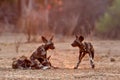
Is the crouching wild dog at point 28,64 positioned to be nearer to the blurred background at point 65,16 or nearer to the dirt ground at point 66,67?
the dirt ground at point 66,67

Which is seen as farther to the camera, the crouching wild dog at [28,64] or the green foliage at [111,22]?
the green foliage at [111,22]

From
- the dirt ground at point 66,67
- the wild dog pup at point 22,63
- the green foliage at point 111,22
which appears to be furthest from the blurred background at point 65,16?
the wild dog pup at point 22,63

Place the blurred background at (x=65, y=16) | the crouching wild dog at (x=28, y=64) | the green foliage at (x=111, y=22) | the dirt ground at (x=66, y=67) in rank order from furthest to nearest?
the green foliage at (x=111, y=22), the blurred background at (x=65, y=16), the crouching wild dog at (x=28, y=64), the dirt ground at (x=66, y=67)

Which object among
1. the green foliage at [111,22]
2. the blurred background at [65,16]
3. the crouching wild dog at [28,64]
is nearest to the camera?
the crouching wild dog at [28,64]

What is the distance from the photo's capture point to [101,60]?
14297mm

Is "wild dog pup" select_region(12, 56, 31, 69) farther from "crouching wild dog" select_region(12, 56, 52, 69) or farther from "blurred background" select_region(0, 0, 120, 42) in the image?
"blurred background" select_region(0, 0, 120, 42)

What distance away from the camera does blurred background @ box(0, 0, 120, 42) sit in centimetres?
2908

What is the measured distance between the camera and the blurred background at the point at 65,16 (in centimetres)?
2908

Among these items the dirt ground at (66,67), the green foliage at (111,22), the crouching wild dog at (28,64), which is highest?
the crouching wild dog at (28,64)

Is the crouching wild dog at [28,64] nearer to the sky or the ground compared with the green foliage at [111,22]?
nearer to the sky

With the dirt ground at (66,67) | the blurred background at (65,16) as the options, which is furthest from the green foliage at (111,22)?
the dirt ground at (66,67)

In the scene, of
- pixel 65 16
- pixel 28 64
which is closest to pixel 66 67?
pixel 28 64

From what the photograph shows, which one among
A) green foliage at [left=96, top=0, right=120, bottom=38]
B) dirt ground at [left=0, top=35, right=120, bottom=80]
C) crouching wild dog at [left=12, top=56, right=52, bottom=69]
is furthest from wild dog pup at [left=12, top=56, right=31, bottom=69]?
green foliage at [left=96, top=0, right=120, bottom=38]

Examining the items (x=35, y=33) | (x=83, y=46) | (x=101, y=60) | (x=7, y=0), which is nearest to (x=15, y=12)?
(x=7, y=0)
